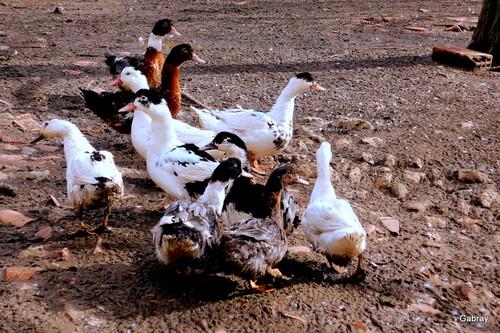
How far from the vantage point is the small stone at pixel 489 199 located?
4.86 metres

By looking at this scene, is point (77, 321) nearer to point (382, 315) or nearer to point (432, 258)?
point (382, 315)

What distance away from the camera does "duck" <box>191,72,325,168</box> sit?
511 centimetres

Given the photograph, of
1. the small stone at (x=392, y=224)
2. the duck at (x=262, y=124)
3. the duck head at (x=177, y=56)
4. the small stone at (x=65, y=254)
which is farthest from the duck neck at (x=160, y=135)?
the small stone at (x=392, y=224)

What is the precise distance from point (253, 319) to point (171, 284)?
24.0 inches

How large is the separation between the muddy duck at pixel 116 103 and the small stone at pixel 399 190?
2723mm

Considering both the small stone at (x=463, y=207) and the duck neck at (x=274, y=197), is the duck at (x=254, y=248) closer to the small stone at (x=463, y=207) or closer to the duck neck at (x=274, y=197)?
the duck neck at (x=274, y=197)

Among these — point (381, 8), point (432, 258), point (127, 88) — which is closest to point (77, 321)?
point (432, 258)

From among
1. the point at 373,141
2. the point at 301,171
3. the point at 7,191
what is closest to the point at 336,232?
the point at 301,171

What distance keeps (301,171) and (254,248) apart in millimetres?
2065

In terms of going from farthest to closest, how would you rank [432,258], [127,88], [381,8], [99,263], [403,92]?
[381,8]
[403,92]
[127,88]
[432,258]
[99,263]

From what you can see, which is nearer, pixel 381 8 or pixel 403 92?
pixel 403 92

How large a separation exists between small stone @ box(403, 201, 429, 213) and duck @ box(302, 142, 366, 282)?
1.25 m

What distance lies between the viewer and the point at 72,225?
13.9 feet

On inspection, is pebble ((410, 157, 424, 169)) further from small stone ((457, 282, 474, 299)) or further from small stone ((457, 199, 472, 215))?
small stone ((457, 282, 474, 299))
